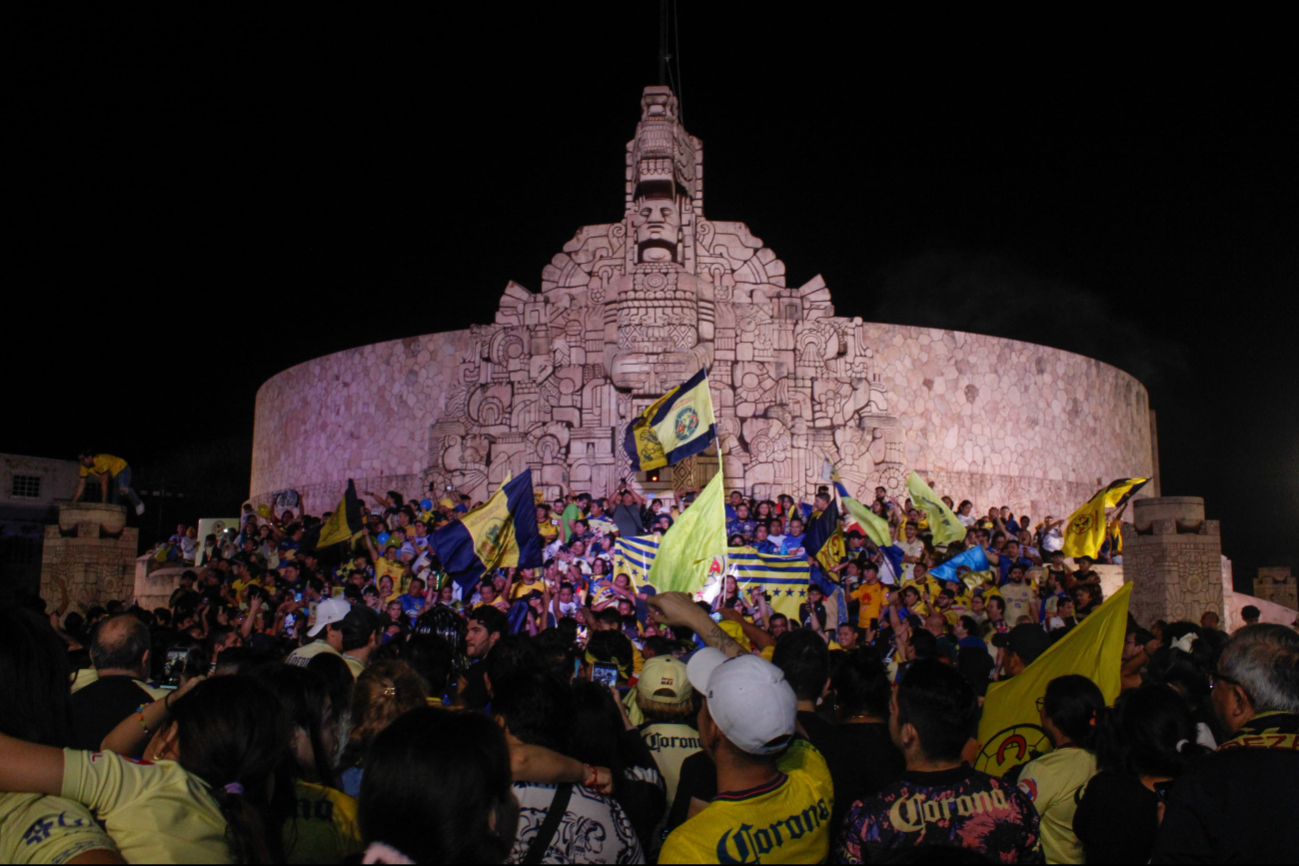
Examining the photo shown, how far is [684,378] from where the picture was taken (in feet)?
63.8

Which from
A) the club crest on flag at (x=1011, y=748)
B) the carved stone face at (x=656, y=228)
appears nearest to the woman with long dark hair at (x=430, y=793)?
the club crest on flag at (x=1011, y=748)

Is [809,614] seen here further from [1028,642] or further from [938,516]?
[1028,642]

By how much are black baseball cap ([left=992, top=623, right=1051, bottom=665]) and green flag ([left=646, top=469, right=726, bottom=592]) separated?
3.47 m

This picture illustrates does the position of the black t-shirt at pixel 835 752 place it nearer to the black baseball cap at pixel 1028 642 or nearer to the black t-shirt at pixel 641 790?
the black t-shirt at pixel 641 790

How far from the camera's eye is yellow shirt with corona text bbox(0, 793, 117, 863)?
7.55ft

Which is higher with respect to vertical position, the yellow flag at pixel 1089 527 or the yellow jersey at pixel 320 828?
the yellow flag at pixel 1089 527

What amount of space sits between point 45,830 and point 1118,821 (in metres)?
3.21

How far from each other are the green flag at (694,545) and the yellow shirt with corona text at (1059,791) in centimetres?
533

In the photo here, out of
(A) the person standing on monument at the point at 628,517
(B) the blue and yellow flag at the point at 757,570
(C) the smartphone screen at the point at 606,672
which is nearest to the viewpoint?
(C) the smartphone screen at the point at 606,672

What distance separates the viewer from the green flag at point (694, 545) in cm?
930

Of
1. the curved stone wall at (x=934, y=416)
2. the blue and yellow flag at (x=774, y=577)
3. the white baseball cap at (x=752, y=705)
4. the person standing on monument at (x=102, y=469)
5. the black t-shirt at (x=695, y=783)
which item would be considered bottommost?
the black t-shirt at (x=695, y=783)

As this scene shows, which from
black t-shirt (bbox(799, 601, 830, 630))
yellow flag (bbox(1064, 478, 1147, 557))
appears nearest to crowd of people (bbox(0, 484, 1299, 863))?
black t-shirt (bbox(799, 601, 830, 630))

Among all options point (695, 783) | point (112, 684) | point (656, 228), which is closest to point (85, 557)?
point (656, 228)

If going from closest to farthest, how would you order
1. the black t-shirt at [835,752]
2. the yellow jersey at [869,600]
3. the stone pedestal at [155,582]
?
the black t-shirt at [835,752], the yellow jersey at [869,600], the stone pedestal at [155,582]
